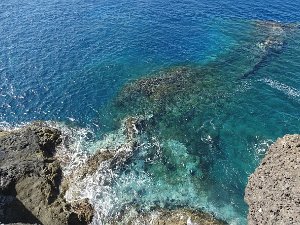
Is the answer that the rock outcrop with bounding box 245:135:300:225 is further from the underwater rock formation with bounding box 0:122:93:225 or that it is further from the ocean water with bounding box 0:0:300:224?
the underwater rock formation with bounding box 0:122:93:225

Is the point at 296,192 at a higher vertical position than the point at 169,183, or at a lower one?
higher

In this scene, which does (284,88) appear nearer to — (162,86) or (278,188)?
(162,86)

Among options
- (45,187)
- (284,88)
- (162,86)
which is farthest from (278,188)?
(162,86)

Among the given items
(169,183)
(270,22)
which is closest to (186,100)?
(169,183)

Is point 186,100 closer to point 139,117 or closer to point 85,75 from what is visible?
point 139,117

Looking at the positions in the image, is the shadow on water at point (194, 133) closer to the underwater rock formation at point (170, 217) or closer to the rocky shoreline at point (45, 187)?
Result: the underwater rock formation at point (170, 217)

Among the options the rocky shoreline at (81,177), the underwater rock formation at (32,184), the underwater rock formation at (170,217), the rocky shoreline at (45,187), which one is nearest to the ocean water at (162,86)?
the underwater rock formation at (170,217)

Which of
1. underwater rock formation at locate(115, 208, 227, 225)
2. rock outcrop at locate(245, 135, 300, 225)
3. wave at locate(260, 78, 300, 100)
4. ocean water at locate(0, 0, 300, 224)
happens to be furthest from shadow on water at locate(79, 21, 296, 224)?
rock outcrop at locate(245, 135, 300, 225)
